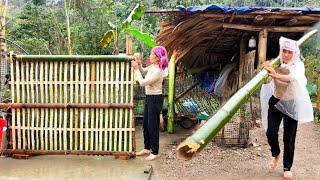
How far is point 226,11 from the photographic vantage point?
7.21 metres

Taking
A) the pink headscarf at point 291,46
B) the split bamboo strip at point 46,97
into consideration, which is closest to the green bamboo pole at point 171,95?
the split bamboo strip at point 46,97

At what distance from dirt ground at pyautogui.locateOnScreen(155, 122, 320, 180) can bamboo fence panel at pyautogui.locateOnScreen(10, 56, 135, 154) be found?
2.53 feet

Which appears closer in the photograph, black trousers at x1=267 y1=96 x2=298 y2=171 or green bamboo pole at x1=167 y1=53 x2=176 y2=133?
black trousers at x1=267 y1=96 x2=298 y2=171

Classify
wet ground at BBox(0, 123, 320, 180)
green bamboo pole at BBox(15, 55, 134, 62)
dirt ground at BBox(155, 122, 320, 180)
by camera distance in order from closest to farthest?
wet ground at BBox(0, 123, 320, 180) < dirt ground at BBox(155, 122, 320, 180) < green bamboo pole at BBox(15, 55, 134, 62)

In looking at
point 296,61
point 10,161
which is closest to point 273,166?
point 296,61

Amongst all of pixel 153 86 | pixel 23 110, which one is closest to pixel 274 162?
pixel 153 86

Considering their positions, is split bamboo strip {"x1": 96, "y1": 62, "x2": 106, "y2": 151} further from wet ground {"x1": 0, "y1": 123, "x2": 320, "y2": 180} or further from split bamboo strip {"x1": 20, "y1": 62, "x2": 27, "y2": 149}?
split bamboo strip {"x1": 20, "y1": 62, "x2": 27, "y2": 149}

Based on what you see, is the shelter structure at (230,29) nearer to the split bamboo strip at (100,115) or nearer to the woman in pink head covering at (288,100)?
the split bamboo strip at (100,115)

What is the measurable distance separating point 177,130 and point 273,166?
3.71 m

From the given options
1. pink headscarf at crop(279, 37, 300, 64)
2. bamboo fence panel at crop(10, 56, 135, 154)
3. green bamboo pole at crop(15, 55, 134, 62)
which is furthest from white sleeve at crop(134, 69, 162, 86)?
pink headscarf at crop(279, 37, 300, 64)

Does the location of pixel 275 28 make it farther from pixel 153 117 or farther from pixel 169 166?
pixel 169 166

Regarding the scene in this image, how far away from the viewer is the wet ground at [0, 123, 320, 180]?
5223mm

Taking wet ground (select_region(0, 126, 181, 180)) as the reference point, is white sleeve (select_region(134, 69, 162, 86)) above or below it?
above

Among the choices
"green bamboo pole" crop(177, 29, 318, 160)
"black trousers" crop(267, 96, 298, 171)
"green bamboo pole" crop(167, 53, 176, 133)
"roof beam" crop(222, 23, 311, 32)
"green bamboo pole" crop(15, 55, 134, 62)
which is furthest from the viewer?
"green bamboo pole" crop(167, 53, 176, 133)
